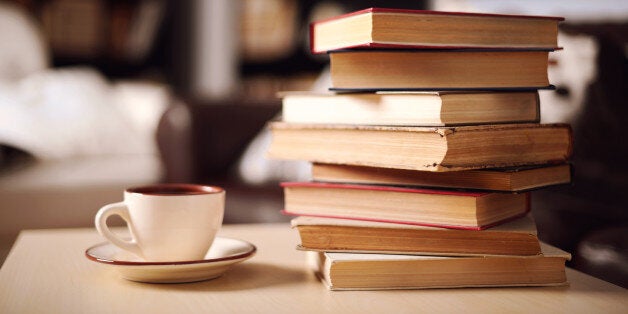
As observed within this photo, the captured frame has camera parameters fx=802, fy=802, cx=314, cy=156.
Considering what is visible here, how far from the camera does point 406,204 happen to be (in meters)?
0.85

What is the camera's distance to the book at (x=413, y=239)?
82 cm

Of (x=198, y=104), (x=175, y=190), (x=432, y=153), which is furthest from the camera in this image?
(x=198, y=104)

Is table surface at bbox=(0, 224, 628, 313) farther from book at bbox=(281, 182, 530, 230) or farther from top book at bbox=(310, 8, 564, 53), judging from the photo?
top book at bbox=(310, 8, 564, 53)

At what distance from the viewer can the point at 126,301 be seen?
768 millimetres

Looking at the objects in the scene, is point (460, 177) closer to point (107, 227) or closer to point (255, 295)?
point (255, 295)

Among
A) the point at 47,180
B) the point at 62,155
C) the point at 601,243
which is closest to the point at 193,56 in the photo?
the point at 62,155

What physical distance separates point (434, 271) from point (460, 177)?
0.10 metres

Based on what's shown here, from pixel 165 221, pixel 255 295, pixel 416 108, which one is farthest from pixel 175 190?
pixel 416 108

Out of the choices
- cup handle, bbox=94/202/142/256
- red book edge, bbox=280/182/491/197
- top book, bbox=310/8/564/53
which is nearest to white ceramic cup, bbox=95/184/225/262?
cup handle, bbox=94/202/142/256

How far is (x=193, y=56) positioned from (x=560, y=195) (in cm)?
320

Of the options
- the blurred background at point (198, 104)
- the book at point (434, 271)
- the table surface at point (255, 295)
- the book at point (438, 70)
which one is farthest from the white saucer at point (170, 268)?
the blurred background at point (198, 104)

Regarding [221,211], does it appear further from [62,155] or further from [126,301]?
[62,155]

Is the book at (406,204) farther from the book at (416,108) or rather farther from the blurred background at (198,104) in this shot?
the blurred background at (198,104)

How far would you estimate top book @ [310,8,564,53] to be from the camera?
2.67 ft
